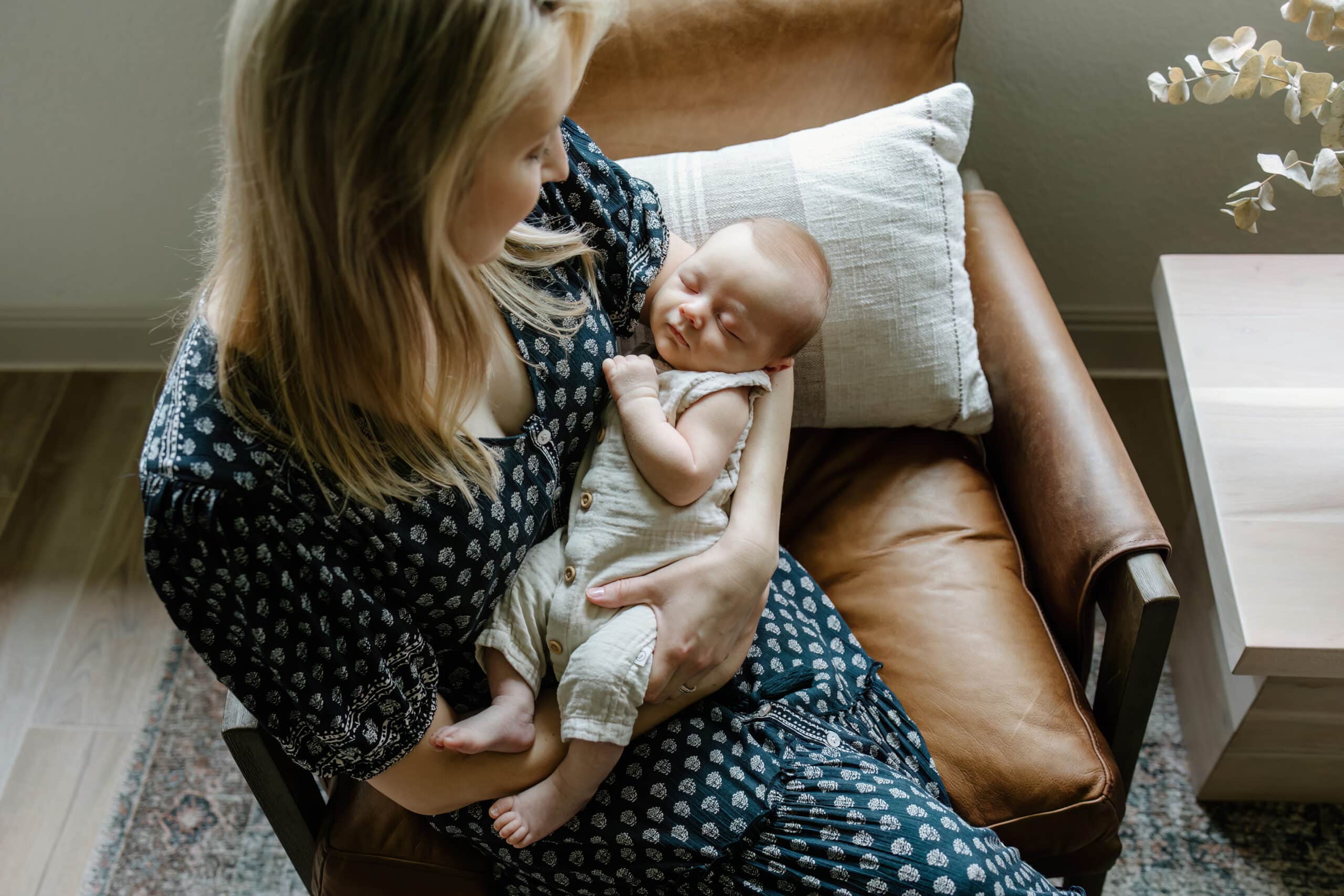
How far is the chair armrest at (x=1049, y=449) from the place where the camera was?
1.12m

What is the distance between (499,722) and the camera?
0.96 m

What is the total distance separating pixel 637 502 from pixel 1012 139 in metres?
1.14

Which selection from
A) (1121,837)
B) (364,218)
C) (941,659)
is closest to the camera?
(364,218)

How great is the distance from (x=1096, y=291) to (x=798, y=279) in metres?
1.15

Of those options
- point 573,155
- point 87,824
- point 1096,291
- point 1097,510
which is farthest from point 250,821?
point 1096,291

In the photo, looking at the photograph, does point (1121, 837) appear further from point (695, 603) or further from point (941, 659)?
point (695, 603)

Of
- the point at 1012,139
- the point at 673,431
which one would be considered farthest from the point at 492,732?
the point at 1012,139

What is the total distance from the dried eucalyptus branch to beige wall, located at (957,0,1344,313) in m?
0.61

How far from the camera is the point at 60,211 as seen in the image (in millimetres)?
1941

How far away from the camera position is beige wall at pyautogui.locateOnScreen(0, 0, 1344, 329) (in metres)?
1.68

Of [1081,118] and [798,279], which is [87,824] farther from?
[1081,118]

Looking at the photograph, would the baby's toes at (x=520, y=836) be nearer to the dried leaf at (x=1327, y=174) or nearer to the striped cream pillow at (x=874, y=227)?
the striped cream pillow at (x=874, y=227)

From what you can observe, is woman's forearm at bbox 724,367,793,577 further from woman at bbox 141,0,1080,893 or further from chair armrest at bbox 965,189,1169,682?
chair armrest at bbox 965,189,1169,682

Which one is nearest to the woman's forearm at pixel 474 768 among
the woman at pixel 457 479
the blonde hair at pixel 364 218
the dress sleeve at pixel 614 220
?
the woman at pixel 457 479
